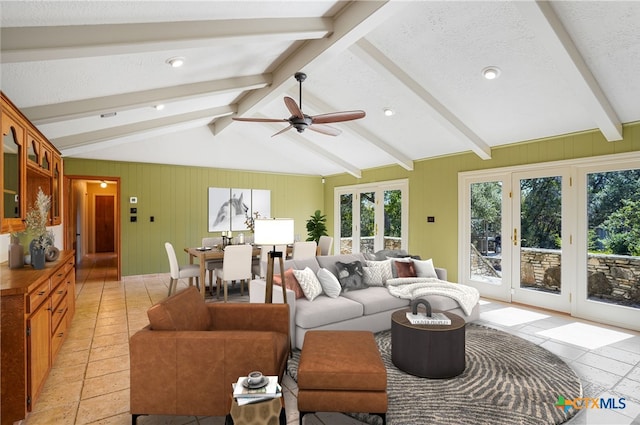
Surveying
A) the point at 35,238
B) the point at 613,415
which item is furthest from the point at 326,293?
the point at 35,238

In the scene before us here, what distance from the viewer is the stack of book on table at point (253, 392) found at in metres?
1.65

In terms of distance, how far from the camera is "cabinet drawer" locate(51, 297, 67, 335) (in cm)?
292

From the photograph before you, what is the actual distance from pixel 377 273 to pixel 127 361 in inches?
116

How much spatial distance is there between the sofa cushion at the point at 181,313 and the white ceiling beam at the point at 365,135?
3808 millimetres

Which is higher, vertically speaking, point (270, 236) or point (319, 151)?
point (319, 151)

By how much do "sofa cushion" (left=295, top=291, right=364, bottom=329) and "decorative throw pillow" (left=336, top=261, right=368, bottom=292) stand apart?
39 cm

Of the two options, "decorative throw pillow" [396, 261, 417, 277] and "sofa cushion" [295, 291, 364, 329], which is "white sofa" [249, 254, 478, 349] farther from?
"decorative throw pillow" [396, 261, 417, 277]

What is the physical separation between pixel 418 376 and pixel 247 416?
1.64m

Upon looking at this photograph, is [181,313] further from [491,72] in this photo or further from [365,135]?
[365,135]

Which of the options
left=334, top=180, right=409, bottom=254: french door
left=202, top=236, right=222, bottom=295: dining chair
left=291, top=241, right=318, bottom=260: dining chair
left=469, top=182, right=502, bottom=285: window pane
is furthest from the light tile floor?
left=334, top=180, right=409, bottom=254: french door

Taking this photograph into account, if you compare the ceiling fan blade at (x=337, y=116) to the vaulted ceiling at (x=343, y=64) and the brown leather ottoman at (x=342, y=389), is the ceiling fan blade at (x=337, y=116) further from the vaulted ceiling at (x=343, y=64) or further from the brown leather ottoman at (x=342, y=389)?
the brown leather ottoman at (x=342, y=389)

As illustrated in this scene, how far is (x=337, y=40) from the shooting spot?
321cm

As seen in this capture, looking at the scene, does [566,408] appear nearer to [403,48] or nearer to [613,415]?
[613,415]

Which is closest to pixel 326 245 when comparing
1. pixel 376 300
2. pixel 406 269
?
pixel 406 269
